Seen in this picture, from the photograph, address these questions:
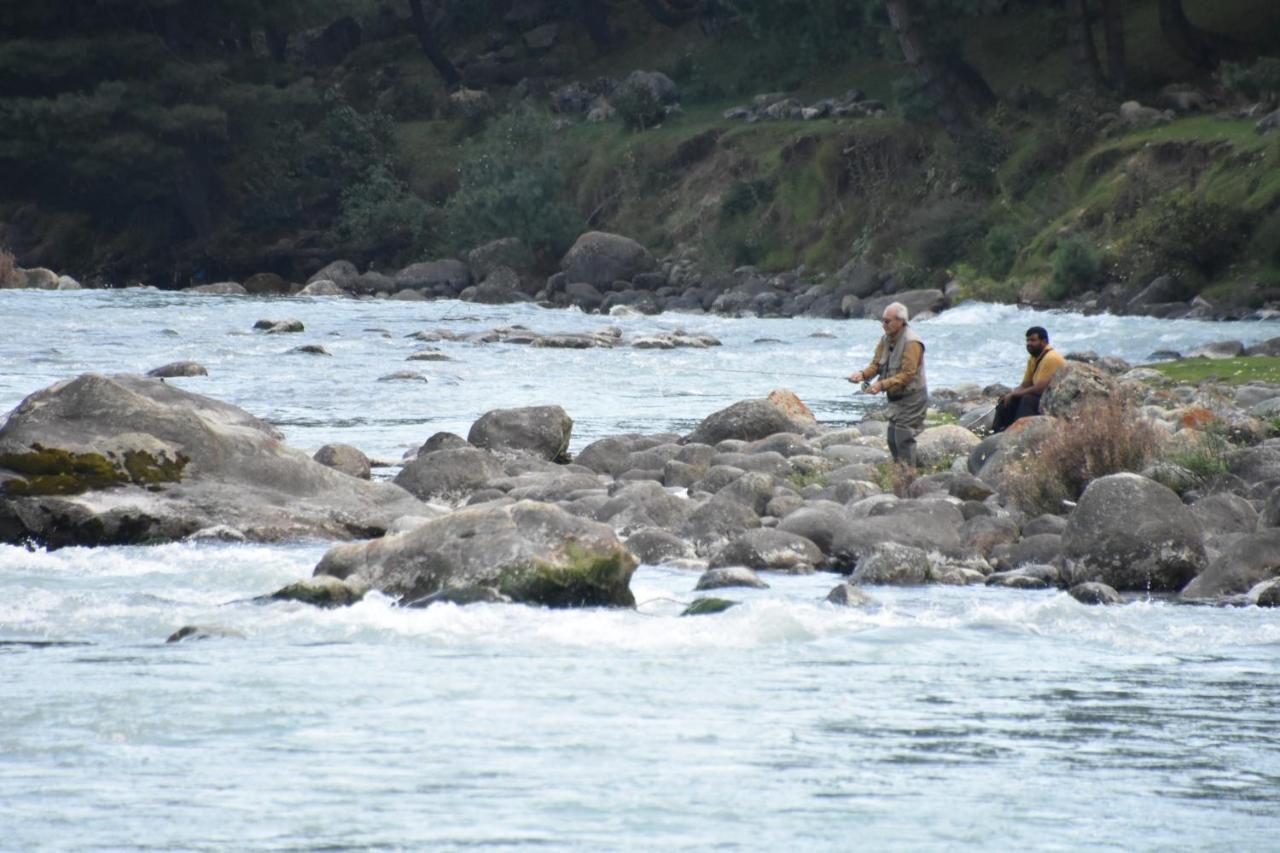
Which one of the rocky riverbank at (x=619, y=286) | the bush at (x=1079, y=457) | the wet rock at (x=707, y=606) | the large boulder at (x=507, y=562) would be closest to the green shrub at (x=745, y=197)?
the rocky riverbank at (x=619, y=286)

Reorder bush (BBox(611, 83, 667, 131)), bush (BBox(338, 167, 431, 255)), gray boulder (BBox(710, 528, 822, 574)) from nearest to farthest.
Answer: gray boulder (BBox(710, 528, 822, 574))
bush (BBox(611, 83, 667, 131))
bush (BBox(338, 167, 431, 255))

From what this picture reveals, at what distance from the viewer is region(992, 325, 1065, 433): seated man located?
1727 cm

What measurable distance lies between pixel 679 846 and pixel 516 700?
2282 millimetres

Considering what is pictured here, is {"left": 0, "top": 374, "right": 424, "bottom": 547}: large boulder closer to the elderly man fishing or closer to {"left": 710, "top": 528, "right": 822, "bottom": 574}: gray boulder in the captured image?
{"left": 710, "top": 528, "right": 822, "bottom": 574}: gray boulder

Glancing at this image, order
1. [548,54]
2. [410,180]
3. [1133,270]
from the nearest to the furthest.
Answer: [1133,270] < [410,180] < [548,54]

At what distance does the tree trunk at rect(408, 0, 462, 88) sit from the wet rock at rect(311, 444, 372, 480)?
194 feet

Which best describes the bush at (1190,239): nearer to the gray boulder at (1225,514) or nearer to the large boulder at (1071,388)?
the large boulder at (1071,388)

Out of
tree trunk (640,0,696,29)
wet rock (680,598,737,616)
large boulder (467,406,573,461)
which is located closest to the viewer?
wet rock (680,598,737,616)

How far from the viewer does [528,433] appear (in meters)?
18.9

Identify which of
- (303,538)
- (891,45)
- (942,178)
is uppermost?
(891,45)

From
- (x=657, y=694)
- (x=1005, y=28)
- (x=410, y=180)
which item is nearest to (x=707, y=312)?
(x=1005, y=28)

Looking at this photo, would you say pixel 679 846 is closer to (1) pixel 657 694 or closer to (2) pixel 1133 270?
(1) pixel 657 694

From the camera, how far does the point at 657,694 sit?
899cm

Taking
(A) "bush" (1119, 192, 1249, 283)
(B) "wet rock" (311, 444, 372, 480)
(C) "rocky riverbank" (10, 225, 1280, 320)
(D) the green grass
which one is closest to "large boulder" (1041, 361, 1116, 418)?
(B) "wet rock" (311, 444, 372, 480)
